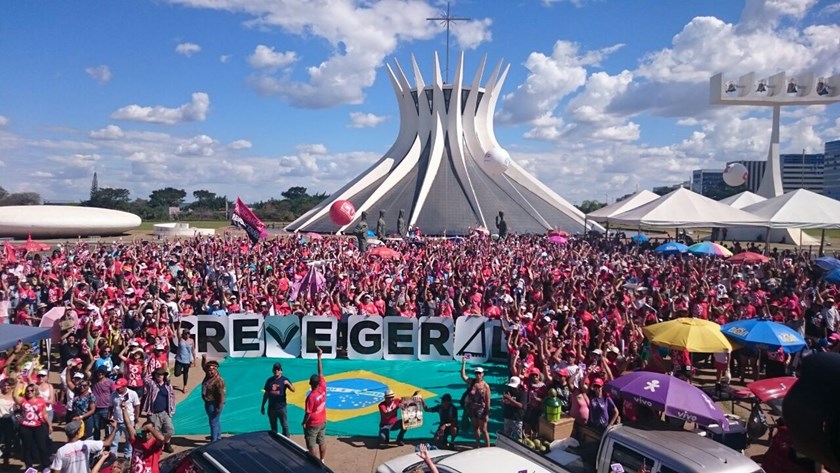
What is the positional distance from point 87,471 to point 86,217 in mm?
45609

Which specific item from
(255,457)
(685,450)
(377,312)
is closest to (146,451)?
(255,457)

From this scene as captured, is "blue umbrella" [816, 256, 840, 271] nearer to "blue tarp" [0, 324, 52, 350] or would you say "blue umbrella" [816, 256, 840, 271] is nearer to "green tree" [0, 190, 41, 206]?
"blue tarp" [0, 324, 52, 350]

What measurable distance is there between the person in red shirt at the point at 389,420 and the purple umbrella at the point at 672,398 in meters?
3.21

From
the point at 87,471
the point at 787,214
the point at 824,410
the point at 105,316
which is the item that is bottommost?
the point at 87,471

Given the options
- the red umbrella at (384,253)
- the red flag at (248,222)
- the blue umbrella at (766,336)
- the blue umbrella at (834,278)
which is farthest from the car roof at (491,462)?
the red umbrella at (384,253)

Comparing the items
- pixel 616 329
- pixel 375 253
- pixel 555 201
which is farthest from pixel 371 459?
pixel 555 201

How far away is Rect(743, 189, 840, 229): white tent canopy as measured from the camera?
2483 cm

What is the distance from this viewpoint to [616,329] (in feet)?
37.7

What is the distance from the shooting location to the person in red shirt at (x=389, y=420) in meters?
8.77

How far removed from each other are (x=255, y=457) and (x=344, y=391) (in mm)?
5920

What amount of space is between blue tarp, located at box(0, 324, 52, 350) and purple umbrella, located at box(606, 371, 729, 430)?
913 centimetres

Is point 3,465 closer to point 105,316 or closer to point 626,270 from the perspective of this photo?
point 105,316

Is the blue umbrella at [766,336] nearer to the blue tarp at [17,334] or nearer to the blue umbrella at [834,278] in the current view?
the blue umbrella at [834,278]

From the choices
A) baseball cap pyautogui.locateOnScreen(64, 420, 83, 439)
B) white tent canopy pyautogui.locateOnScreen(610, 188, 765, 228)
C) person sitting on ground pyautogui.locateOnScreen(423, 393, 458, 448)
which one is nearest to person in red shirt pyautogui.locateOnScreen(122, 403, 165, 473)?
baseball cap pyautogui.locateOnScreen(64, 420, 83, 439)
